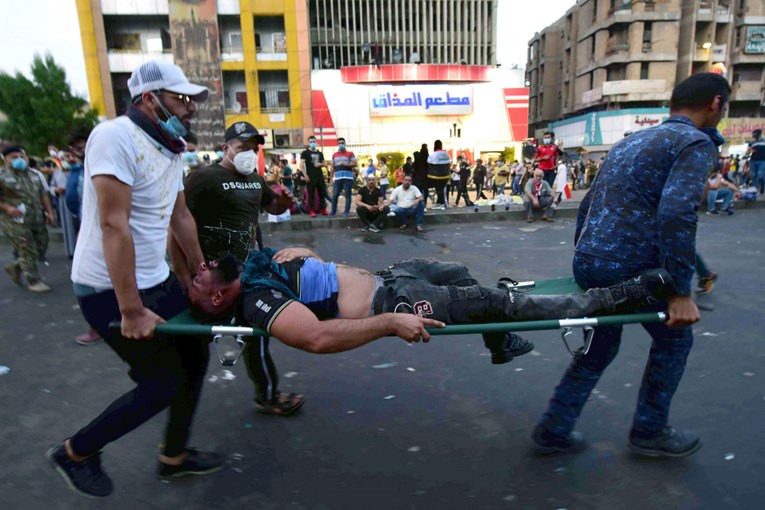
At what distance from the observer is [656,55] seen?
131 feet

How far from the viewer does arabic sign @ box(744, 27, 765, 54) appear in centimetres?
4056

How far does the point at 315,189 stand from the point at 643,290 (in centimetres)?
1014

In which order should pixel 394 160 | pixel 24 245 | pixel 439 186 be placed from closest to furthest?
pixel 24 245 < pixel 439 186 < pixel 394 160

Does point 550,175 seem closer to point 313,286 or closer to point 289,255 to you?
point 289,255

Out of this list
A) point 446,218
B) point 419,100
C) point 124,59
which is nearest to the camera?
point 446,218

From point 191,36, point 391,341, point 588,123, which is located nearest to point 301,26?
point 191,36

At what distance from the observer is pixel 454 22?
4531 cm

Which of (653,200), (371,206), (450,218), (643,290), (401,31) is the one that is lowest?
(450,218)

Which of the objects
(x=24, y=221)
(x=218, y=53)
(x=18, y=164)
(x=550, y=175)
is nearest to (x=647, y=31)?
(x=218, y=53)

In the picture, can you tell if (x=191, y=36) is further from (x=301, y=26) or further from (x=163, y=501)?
(x=163, y=501)

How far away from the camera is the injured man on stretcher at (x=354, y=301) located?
2.03 metres

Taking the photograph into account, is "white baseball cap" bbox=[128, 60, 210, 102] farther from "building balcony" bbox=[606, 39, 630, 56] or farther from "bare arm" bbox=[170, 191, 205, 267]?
"building balcony" bbox=[606, 39, 630, 56]

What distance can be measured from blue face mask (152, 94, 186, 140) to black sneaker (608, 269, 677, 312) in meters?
2.25

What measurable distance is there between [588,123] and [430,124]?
1512 cm
